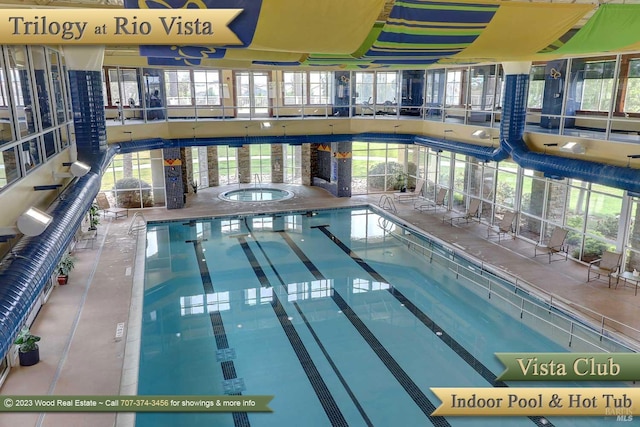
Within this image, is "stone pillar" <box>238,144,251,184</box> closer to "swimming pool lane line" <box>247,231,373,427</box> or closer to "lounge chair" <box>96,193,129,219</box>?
"lounge chair" <box>96,193,129,219</box>

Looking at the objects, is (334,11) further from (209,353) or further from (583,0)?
(209,353)

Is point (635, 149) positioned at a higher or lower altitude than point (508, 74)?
lower

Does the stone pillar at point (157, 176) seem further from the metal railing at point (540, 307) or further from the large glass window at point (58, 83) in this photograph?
the metal railing at point (540, 307)

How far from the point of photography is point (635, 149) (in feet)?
31.5

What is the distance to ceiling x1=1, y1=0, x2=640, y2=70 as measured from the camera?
399cm

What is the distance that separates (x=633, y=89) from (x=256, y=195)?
1251 cm

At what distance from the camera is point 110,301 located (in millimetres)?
9344

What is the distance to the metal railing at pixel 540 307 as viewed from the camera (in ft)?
26.1

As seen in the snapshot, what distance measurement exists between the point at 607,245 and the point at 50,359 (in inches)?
436

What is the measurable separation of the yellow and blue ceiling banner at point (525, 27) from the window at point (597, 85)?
756 cm

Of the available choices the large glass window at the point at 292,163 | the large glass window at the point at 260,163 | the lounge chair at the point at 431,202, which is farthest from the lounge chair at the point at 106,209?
the lounge chair at the point at 431,202

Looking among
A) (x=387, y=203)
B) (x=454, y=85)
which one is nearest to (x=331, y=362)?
(x=387, y=203)

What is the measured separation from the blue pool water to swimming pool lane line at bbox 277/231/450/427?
0.03 metres

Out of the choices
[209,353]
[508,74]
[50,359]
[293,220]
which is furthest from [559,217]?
[50,359]
